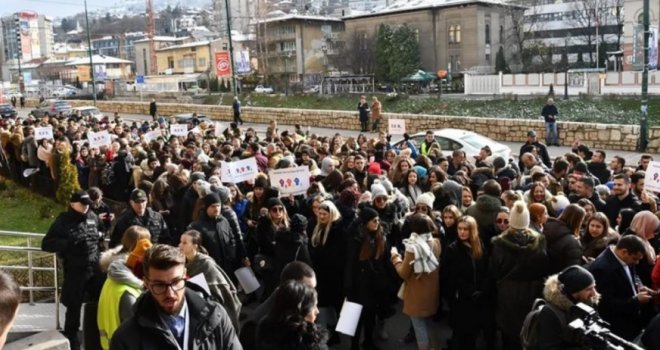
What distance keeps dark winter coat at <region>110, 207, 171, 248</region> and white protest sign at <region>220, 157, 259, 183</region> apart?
8.13 feet

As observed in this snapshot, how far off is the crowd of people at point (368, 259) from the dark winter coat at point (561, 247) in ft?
0.04

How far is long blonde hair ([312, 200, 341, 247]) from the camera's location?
6715 mm

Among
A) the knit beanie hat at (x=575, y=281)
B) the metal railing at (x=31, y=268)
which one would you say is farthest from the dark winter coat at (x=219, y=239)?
the knit beanie hat at (x=575, y=281)

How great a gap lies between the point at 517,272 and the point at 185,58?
9991 cm

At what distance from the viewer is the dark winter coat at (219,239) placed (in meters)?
6.96

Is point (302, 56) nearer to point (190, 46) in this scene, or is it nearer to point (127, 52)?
point (190, 46)

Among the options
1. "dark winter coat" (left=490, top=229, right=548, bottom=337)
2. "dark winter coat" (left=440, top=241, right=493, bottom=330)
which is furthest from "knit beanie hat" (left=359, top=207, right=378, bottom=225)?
"dark winter coat" (left=490, top=229, right=548, bottom=337)

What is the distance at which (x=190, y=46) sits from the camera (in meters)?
98.1

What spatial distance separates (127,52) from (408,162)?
529 ft

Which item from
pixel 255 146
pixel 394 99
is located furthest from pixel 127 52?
pixel 255 146

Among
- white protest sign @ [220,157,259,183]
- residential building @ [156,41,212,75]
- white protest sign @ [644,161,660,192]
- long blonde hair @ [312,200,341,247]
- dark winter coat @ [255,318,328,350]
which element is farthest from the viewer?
residential building @ [156,41,212,75]

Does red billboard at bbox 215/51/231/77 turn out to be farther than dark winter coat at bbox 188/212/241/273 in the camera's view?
Yes

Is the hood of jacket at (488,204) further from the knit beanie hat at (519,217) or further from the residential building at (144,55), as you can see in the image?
the residential building at (144,55)

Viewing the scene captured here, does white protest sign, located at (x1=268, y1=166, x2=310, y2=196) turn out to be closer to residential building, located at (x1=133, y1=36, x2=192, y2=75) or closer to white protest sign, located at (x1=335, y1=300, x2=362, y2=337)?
white protest sign, located at (x1=335, y1=300, x2=362, y2=337)
